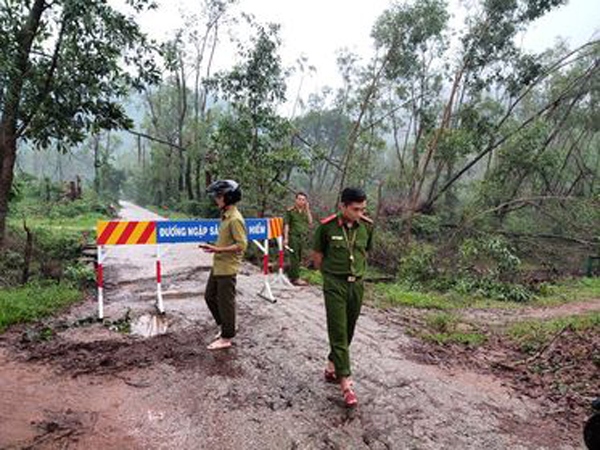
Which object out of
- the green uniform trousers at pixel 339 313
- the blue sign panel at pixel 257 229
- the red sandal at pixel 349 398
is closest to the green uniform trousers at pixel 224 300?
the green uniform trousers at pixel 339 313

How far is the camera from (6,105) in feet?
21.2

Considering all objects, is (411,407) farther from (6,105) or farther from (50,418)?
(6,105)

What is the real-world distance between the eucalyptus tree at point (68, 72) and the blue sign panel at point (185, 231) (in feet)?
6.37

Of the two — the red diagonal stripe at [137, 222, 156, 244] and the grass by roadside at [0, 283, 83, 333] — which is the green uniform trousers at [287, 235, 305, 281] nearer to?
the red diagonal stripe at [137, 222, 156, 244]

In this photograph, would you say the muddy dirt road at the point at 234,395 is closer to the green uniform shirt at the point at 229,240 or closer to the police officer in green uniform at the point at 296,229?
the green uniform shirt at the point at 229,240

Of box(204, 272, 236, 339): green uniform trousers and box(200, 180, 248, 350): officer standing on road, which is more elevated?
box(200, 180, 248, 350): officer standing on road

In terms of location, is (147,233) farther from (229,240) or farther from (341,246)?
(341,246)

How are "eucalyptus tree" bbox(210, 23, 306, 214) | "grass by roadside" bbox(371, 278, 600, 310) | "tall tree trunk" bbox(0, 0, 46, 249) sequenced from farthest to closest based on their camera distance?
"eucalyptus tree" bbox(210, 23, 306, 214) → "grass by roadside" bbox(371, 278, 600, 310) → "tall tree trunk" bbox(0, 0, 46, 249)

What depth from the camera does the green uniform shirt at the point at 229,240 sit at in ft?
15.1

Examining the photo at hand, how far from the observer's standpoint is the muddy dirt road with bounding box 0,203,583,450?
324cm

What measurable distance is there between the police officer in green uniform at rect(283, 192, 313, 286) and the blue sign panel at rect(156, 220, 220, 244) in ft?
7.22

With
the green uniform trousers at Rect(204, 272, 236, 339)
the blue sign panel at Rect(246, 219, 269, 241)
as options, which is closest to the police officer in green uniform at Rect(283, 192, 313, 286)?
the blue sign panel at Rect(246, 219, 269, 241)

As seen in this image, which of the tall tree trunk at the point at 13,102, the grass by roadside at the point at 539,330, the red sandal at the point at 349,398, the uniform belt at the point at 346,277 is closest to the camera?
the red sandal at the point at 349,398

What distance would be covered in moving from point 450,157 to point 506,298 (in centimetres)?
810
